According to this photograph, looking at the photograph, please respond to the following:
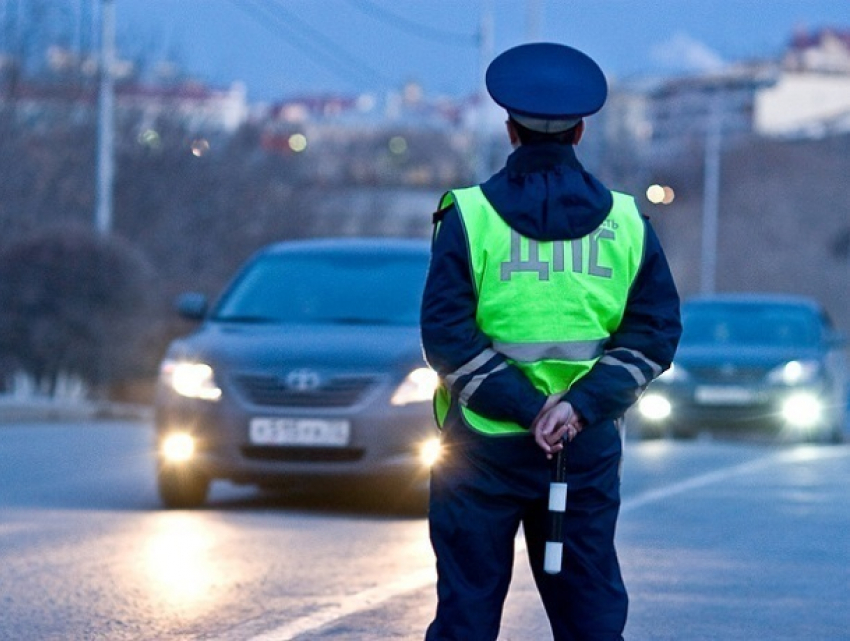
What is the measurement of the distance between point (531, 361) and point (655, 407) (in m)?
16.8

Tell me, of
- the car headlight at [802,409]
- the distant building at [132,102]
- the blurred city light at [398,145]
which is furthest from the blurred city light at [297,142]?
the blurred city light at [398,145]

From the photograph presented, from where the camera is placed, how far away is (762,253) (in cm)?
7850

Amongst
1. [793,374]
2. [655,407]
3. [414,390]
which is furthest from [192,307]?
[793,374]

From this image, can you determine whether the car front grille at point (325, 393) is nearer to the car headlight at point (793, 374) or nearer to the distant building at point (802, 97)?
the car headlight at point (793, 374)

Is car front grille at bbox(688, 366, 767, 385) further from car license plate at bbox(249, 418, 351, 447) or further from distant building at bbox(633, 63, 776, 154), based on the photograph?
distant building at bbox(633, 63, 776, 154)

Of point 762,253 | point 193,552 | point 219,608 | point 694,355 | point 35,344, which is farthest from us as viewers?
point 762,253

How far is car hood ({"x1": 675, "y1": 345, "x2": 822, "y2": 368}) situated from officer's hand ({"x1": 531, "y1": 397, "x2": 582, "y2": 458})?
54.7ft

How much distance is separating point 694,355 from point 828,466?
4.92 metres

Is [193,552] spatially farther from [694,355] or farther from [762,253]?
[762,253]

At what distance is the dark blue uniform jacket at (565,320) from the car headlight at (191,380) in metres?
6.75

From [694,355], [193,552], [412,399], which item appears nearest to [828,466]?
[694,355]

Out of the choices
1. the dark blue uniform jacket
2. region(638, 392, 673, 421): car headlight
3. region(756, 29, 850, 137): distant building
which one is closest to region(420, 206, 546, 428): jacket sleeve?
the dark blue uniform jacket

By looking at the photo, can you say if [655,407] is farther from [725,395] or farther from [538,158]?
[538,158]

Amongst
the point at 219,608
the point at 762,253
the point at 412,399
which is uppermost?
the point at 762,253
